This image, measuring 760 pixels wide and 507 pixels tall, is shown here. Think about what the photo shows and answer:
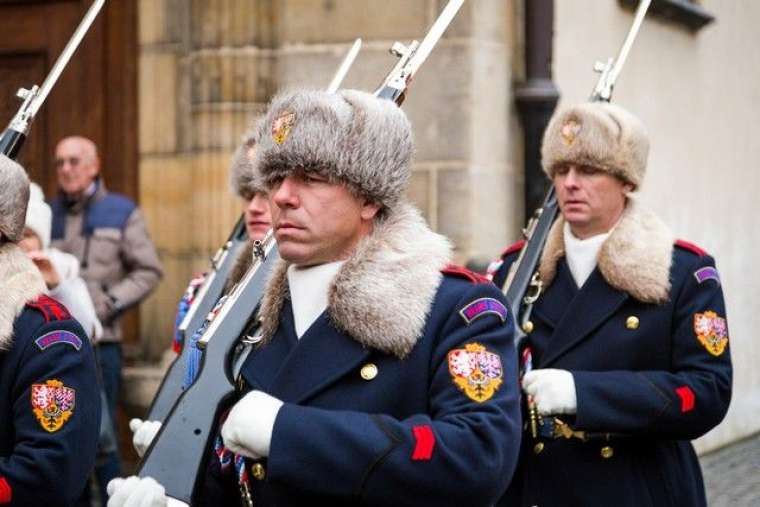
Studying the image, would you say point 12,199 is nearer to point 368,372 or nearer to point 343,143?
point 343,143

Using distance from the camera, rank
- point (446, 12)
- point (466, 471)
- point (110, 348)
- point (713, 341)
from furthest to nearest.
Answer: point (110, 348), point (713, 341), point (446, 12), point (466, 471)

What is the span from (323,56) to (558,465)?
3292 millimetres

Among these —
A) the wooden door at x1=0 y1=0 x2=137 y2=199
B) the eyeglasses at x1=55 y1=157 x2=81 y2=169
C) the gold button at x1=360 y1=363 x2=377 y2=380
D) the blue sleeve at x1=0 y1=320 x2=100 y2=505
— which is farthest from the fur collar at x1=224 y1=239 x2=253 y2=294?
the wooden door at x1=0 y1=0 x2=137 y2=199

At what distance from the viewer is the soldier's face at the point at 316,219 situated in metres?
3.37

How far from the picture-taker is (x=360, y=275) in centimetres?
338

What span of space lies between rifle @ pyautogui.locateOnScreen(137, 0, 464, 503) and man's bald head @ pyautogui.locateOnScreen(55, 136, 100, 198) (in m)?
→ 4.05

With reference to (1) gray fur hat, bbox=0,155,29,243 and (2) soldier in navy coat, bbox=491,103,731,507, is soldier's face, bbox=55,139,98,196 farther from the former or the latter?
(1) gray fur hat, bbox=0,155,29,243

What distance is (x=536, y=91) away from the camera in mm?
7816

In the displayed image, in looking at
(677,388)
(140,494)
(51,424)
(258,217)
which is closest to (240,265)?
(258,217)

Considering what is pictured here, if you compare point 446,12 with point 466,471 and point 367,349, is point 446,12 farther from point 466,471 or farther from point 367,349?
point 466,471

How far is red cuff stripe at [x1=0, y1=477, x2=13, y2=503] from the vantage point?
383cm

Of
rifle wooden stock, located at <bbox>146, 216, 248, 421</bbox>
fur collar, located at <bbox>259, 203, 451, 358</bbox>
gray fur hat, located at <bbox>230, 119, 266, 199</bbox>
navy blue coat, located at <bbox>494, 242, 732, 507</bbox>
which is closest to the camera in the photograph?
fur collar, located at <bbox>259, 203, 451, 358</bbox>

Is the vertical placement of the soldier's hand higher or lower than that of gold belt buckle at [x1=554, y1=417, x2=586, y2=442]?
higher

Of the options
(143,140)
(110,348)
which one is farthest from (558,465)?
(143,140)
